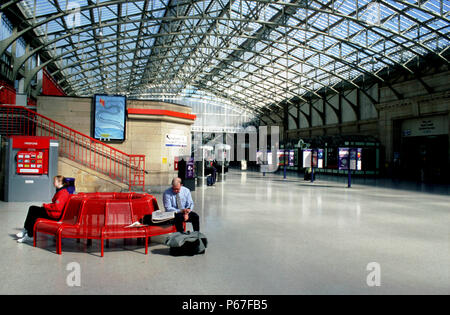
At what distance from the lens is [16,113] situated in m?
14.6

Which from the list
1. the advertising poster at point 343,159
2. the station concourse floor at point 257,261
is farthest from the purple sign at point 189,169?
the advertising poster at point 343,159

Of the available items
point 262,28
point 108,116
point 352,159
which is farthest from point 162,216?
point 262,28

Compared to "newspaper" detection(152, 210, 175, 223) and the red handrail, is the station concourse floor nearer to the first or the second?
"newspaper" detection(152, 210, 175, 223)

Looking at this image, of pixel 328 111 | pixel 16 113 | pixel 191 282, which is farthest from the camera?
pixel 328 111

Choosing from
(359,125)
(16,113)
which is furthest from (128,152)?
(359,125)

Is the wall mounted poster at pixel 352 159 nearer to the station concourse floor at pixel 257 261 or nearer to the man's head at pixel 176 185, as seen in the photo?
the station concourse floor at pixel 257 261

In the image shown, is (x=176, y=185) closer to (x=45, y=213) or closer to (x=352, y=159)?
(x=45, y=213)

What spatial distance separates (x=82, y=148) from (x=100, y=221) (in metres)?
9.81

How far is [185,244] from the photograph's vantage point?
18.8ft

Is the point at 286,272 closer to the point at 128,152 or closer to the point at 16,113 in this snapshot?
the point at 128,152

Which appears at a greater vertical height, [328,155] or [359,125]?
[359,125]

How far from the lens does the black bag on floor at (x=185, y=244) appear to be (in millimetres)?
5641

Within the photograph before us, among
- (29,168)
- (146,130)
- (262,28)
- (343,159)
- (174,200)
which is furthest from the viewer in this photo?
(262,28)

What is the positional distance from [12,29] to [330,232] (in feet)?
85.8
